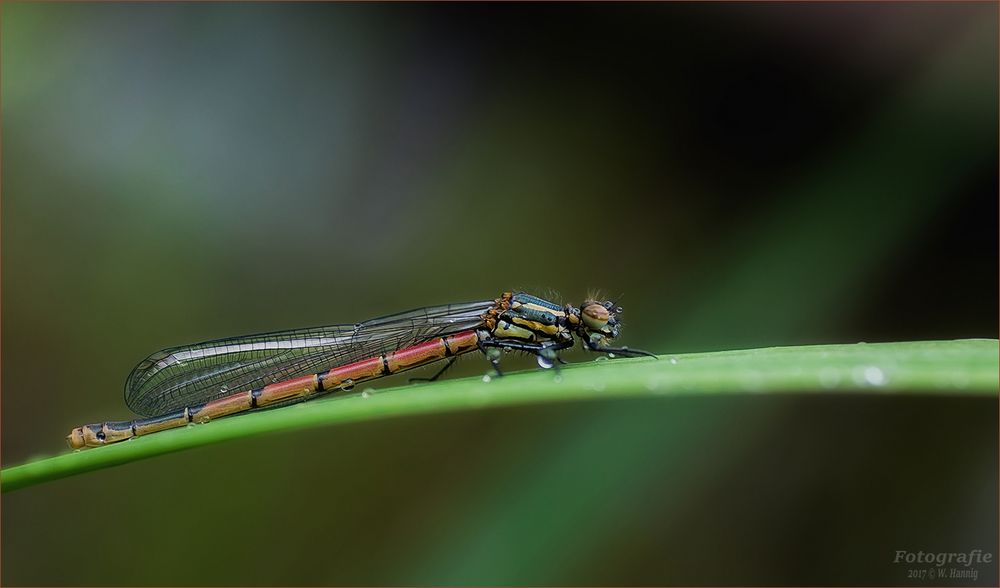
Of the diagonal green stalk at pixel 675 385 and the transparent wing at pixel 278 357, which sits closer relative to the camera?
the diagonal green stalk at pixel 675 385

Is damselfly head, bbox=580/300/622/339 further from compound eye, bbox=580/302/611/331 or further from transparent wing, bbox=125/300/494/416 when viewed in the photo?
transparent wing, bbox=125/300/494/416

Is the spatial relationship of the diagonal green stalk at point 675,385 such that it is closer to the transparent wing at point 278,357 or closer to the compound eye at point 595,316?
the compound eye at point 595,316

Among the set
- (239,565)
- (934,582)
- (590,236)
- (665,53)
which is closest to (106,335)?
(239,565)

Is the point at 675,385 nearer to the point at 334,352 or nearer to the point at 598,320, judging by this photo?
the point at 598,320

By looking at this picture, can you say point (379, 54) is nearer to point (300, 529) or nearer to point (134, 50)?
point (134, 50)

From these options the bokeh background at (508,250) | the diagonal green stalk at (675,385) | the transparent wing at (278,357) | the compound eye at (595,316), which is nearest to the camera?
the diagonal green stalk at (675,385)

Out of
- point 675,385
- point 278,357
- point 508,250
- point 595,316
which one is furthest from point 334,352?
point 508,250

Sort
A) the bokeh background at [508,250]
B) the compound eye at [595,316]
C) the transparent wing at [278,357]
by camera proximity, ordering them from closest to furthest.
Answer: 1. the compound eye at [595,316]
2. the transparent wing at [278,357]
3. the bokeh background at [508,250]

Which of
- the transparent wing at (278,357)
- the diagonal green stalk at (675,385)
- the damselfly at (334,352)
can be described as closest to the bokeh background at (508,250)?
the damselfly at (334,352)
